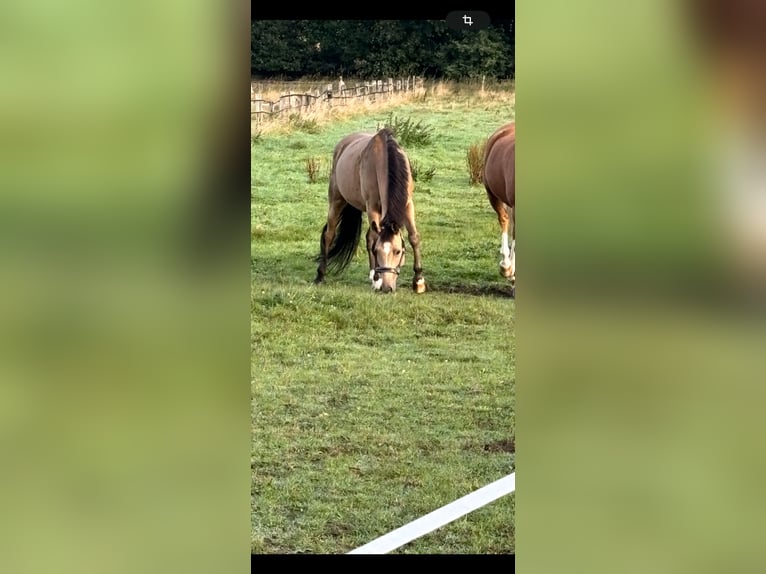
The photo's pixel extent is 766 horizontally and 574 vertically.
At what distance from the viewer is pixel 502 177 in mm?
4348

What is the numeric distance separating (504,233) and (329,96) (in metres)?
1.11

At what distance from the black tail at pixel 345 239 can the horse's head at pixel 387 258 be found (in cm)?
13

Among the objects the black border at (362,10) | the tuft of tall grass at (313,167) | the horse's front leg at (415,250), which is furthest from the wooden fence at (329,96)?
the black border at (362,10)

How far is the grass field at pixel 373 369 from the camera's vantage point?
14.9 feet

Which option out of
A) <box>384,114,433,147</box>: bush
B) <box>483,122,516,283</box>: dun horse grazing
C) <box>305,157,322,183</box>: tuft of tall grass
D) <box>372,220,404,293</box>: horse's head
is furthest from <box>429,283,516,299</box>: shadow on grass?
<box>305,157,322,183</box>: tuft of tall grass

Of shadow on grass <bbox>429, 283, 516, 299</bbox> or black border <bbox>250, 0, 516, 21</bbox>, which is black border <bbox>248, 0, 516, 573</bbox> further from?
shadow on grass <bbox>429, 283, 516, 299</bbox>
